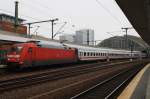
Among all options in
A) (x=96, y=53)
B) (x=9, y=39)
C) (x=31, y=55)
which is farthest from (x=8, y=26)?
(x=31, y=55)

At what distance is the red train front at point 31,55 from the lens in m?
26.4

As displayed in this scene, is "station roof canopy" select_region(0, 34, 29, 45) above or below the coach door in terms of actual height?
above

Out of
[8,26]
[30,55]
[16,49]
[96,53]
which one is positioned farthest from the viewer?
[8,26]

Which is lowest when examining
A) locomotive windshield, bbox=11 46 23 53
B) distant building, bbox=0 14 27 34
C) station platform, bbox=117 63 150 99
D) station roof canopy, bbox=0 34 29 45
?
station platform, bbox=117 63 150 99

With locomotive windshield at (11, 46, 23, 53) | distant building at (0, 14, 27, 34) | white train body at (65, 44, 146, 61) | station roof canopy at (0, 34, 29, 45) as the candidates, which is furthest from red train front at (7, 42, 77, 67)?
distant building at (0, 14, 27, 34)

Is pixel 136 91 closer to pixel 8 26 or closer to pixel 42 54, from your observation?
pixel 42 54

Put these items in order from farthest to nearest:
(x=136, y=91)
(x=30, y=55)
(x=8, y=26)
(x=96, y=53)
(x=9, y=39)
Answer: (x=8, y=26) < (x=96, y=53) < (x=9, y=39) < (x=30, y=55) < (x=136, y=91)

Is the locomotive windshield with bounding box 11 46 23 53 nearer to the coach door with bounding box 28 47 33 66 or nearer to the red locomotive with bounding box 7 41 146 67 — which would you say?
the red locomotive with bounding box 7 41 146 67

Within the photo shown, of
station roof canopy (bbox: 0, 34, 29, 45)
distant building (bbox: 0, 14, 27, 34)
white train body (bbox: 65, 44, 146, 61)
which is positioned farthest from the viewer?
distant building (bbox: 0, 14, 27, 34)

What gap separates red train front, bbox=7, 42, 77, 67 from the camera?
1039 inches

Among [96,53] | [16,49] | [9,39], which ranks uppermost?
[9,39]

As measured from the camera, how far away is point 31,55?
90.4 feet

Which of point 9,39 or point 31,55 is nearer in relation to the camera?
point 31,55

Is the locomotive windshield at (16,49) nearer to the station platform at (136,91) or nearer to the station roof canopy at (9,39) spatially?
the station roof canopy at (9,39)
